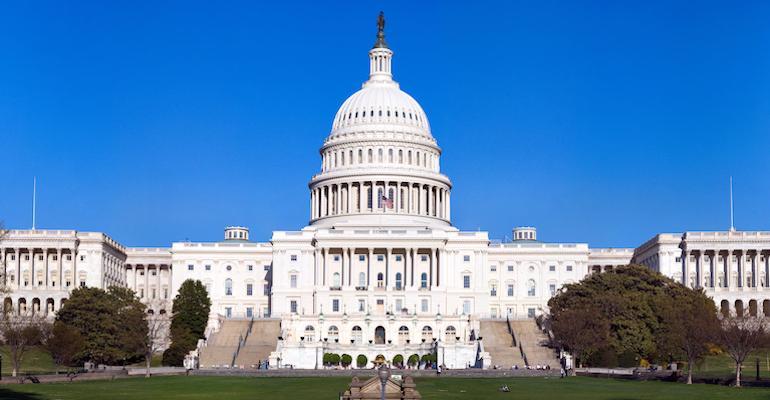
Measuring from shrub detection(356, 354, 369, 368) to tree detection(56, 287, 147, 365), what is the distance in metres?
19.9

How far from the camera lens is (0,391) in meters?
70.1

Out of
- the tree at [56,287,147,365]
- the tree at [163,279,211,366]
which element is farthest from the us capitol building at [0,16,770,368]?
the tree at [56,287,147,365]

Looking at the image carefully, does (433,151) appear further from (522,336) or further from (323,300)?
(522,336)

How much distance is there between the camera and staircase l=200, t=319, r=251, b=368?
4633 inches

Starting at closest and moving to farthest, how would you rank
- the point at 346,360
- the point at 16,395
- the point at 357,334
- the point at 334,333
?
the point at 16,395, the point at 346,360, the point at 334,333, the point at 357,334

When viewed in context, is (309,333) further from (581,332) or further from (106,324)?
(581,332)

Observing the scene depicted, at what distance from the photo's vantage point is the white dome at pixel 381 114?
6905 inches

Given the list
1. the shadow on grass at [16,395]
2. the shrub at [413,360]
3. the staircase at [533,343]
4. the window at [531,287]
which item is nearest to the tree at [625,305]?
the staircase at [533,343]

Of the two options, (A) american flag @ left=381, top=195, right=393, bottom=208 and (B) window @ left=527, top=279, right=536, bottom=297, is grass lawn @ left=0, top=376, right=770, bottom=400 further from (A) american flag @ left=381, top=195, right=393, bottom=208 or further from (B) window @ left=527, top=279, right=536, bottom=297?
(A) american flag @ left=381, top=195, right=393, bottom=208

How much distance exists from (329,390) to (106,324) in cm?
5118

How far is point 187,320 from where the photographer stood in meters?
134

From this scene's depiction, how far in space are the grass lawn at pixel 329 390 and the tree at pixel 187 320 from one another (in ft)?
101

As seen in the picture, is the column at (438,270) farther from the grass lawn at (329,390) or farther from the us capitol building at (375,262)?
the grass lawn at (329,390)

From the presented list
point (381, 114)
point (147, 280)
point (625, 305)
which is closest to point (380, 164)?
point (381, 114)
